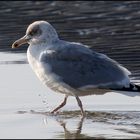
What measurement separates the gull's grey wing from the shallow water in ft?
1.36

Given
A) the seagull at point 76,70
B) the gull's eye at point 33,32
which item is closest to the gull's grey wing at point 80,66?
the seagull at point 76,70

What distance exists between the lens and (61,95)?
11.6m

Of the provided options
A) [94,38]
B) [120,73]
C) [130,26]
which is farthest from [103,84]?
[130,26]

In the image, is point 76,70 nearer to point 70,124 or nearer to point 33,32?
point 70,124

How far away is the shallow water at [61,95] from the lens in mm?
9555

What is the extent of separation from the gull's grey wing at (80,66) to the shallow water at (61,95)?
0.41 meters

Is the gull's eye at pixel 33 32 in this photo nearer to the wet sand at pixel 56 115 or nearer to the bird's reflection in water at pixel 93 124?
the wet sand at pixel 56 115

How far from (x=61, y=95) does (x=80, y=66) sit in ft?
4.32

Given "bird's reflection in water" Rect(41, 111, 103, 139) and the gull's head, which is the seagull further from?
the gull's head

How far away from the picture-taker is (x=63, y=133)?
9344mm

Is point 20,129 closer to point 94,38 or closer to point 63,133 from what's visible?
point 63,133

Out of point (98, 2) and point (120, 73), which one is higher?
point (120, 73)

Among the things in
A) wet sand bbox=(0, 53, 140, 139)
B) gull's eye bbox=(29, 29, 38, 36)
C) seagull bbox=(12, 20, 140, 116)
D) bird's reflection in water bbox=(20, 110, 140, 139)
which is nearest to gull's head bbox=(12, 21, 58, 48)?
gull's eye bbox=(29, 29, 38, 36)

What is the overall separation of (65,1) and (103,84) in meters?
13.1
